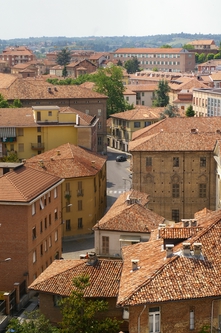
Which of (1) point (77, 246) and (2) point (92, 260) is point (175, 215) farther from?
(2) point (92, 260)

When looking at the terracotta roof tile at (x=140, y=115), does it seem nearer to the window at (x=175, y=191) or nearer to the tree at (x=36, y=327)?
the window at (x=175, y=191)

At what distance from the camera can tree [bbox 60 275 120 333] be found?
Answer: 34.2 m

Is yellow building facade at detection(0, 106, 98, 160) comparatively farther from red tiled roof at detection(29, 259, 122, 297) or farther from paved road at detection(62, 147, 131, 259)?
red tiled roof at detection(29, 259, 122, 297)

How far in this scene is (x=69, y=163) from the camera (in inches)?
2721

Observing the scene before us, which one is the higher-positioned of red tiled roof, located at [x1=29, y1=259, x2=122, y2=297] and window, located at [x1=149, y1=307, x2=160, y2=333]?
window, located at [x1=149, y1=307, x2=160, y2=333]

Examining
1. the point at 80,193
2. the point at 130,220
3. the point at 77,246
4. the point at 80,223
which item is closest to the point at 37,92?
the point at 80,193

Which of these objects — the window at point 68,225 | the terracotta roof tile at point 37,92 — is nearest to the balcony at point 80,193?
the window at point 68,225

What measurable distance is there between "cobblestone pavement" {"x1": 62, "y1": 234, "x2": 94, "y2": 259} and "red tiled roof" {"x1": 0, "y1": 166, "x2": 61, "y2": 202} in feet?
24.7

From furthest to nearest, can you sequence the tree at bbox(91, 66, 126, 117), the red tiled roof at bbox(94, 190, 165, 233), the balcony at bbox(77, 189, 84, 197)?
the tree at bbox(91, 66, 126, 117)
the balcony at bbox(77, 189, 84, 197)
the red tiled roof at bbox(94, 190, 165, 233)

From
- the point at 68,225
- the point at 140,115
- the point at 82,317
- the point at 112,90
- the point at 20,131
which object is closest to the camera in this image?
the point at 82,317

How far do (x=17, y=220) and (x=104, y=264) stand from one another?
11798mm

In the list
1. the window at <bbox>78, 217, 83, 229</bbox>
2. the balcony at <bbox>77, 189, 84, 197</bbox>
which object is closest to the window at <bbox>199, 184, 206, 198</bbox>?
the balcony at <bbox>77, 189, 84, 197</bbox>

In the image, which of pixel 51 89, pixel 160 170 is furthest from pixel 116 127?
pixel 160 170

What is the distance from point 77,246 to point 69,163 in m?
8.22
